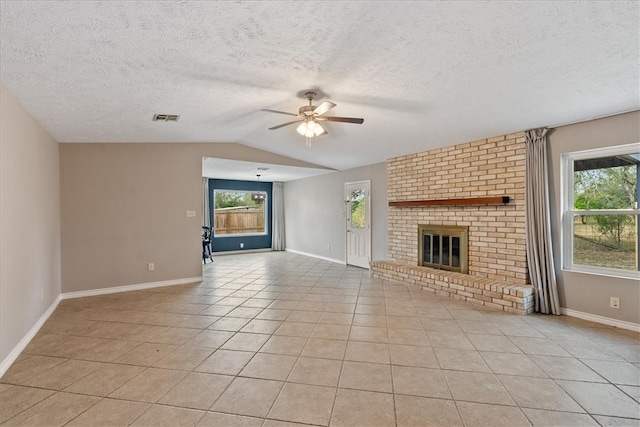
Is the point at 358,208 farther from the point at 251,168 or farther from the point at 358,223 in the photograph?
the point at 251,168

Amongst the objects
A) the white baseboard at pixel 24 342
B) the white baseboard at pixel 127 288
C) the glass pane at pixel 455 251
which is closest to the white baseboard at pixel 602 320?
the glass pane at pixel 455 251

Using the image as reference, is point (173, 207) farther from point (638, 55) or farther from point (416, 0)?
point (638, 55)

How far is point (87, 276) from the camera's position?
4547 mm

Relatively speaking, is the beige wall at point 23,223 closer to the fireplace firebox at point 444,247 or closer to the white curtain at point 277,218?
the fireplace firebox at point 444,247

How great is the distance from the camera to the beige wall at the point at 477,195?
13.1 feet

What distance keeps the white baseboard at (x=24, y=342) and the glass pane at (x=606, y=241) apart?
18.7 ft

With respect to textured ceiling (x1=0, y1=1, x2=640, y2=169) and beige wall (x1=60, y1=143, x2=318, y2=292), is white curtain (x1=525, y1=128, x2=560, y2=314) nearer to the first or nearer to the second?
textured ceiling (x1=0, y1=1, x2=640, y2=169)

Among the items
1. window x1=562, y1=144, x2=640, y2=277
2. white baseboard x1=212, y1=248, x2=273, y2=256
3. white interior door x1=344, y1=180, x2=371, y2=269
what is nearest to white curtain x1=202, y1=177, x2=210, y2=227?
white baseboard x1=212, y1=248, x2=273, y2=256

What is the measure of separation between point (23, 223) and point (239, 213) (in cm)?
637

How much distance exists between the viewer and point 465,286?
4180mm

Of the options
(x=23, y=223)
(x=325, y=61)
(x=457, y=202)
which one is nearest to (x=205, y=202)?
(x=23, y=223)

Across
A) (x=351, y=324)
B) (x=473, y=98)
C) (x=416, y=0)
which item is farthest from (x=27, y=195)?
(x=473, y=98)

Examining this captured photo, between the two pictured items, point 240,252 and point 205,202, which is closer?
point 205,202

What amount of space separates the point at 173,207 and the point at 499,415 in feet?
16.6
